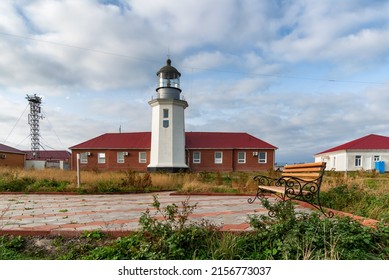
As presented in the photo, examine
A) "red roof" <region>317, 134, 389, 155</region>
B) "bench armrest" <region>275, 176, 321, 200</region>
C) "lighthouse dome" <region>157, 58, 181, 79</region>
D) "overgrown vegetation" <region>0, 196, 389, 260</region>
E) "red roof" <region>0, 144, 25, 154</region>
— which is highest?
"lighthouse dome" <region>157, 58, 181, 79</region>

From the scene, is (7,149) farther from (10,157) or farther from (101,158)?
(101,158)

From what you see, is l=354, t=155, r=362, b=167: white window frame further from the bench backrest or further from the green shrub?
the bench backrest

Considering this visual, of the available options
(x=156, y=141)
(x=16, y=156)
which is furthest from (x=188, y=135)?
(x=16, y=156)

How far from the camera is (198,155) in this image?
1120 inches

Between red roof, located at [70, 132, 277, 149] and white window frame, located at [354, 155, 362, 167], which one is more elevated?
red roof, located at [70, 132, 277, 149]

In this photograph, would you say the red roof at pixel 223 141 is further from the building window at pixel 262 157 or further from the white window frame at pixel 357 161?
the white window frame at pixel 357 161

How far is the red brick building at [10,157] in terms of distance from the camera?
29.1m

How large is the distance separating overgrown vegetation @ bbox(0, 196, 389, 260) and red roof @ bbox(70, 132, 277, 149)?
2507 cm

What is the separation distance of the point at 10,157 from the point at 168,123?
22145mm

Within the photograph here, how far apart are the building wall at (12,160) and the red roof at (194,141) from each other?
8606 mm

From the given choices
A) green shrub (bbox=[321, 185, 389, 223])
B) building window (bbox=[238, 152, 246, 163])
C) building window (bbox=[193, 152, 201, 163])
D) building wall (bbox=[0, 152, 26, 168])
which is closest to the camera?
green shrub (bbox=[321, 185, 389, 223])

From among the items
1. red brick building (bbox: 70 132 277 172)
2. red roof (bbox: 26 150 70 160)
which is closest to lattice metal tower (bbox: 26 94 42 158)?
red roof (bbox: 26 150 70 160)

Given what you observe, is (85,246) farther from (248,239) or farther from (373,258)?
(373,258)

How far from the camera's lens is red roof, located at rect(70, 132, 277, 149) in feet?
93.2
